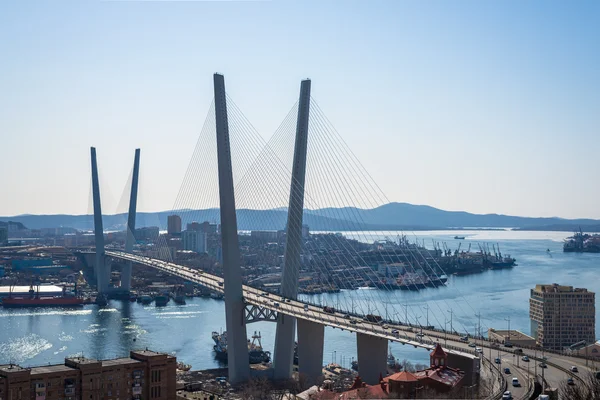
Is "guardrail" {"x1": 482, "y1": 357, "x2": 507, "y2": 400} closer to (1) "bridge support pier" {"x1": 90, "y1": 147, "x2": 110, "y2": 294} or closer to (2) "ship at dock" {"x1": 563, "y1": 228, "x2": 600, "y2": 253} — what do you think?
(1) "bridge support pier" {"x1": 90, "y1": 147, "x2": 110, "y2": 294}

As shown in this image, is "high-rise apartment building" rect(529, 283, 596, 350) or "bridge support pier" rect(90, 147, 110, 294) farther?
"bridge support pier" rect(90, 147, 110, 294)

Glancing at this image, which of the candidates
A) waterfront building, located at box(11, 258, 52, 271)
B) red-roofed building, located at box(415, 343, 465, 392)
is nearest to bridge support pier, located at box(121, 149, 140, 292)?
waterfront building, located at box(11, 258, 52, 271)

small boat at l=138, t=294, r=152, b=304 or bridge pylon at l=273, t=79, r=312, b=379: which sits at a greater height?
bridge pylon at l=273, t=79, r=312, b=379

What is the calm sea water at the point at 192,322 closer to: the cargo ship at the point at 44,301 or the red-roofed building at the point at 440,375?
the cargo ship at the point at 44,301

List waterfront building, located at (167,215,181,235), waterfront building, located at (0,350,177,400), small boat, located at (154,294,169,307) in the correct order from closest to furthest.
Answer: waterfront building, located at (0,350,177,400) < small boat, located at (154,294,169,307) < waterfront building, located at (167,215,181,235)

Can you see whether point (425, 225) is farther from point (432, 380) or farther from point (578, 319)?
point (432, 380)

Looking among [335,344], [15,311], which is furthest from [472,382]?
[15,311]

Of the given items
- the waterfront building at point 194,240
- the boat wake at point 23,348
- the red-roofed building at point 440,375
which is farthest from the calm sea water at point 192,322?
the waterfront building at point 194,240
